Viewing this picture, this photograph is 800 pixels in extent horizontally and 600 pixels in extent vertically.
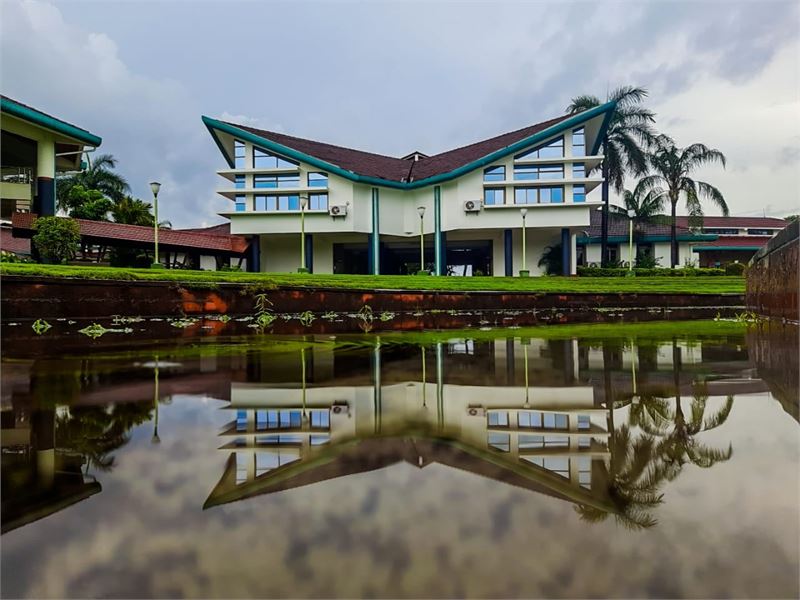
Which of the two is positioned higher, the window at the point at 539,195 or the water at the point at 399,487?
the window at the point at 539,195

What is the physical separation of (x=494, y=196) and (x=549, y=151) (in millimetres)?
4116

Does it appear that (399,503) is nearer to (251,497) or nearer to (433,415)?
(251,497)

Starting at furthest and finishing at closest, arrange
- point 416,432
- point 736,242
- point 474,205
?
1. point 736,242
2. point 474,205
3. point 416,432

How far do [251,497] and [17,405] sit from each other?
2.42 metres

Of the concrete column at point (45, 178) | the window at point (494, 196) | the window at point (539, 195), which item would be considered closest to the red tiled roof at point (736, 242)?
the window at point (539, 195)

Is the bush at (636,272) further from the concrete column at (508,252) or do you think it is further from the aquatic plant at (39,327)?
the aquatic plant at (39,327)

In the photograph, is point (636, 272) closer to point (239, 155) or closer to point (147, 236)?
point (239, 155)

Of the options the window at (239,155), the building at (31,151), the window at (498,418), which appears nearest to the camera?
the window at (498,418)

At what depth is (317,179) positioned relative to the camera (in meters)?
30.5

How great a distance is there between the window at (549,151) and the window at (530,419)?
28.8 m

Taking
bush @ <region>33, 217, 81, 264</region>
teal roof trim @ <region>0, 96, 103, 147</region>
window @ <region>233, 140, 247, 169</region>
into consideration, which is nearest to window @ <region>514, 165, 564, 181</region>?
window @ <region>233, 140, 247, 169</region>

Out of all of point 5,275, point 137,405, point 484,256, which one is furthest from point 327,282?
point 484,256

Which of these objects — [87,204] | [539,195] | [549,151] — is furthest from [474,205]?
[87,204]

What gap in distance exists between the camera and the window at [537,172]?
29.5m
